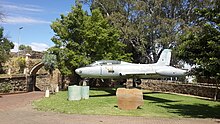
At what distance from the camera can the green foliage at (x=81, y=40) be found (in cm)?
3003

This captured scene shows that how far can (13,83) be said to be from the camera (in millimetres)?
30000

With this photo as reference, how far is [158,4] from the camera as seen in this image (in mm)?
33750

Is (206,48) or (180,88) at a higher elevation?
(206,48)

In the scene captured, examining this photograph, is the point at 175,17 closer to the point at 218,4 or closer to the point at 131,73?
the point at 131,73

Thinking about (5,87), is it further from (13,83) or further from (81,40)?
(81,40)

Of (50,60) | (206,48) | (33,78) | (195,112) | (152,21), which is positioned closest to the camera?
(206,48)

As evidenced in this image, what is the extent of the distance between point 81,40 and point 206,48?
773 inches

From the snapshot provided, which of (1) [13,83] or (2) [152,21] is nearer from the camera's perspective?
(1) [13,83]

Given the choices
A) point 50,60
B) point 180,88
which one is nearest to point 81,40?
point 50,60

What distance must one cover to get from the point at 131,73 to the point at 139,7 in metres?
12.1

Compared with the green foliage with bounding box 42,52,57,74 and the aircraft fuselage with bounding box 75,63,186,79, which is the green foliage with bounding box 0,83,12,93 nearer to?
the green foliage with bounding box 42,52,57,74

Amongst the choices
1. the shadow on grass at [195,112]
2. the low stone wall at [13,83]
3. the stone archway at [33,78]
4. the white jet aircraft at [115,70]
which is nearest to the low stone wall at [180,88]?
the white jet aircraft at [115,70]

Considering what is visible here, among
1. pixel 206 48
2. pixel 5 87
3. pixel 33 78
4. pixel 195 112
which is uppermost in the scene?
pixel 206 48

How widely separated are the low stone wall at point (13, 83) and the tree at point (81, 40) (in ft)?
15.5
